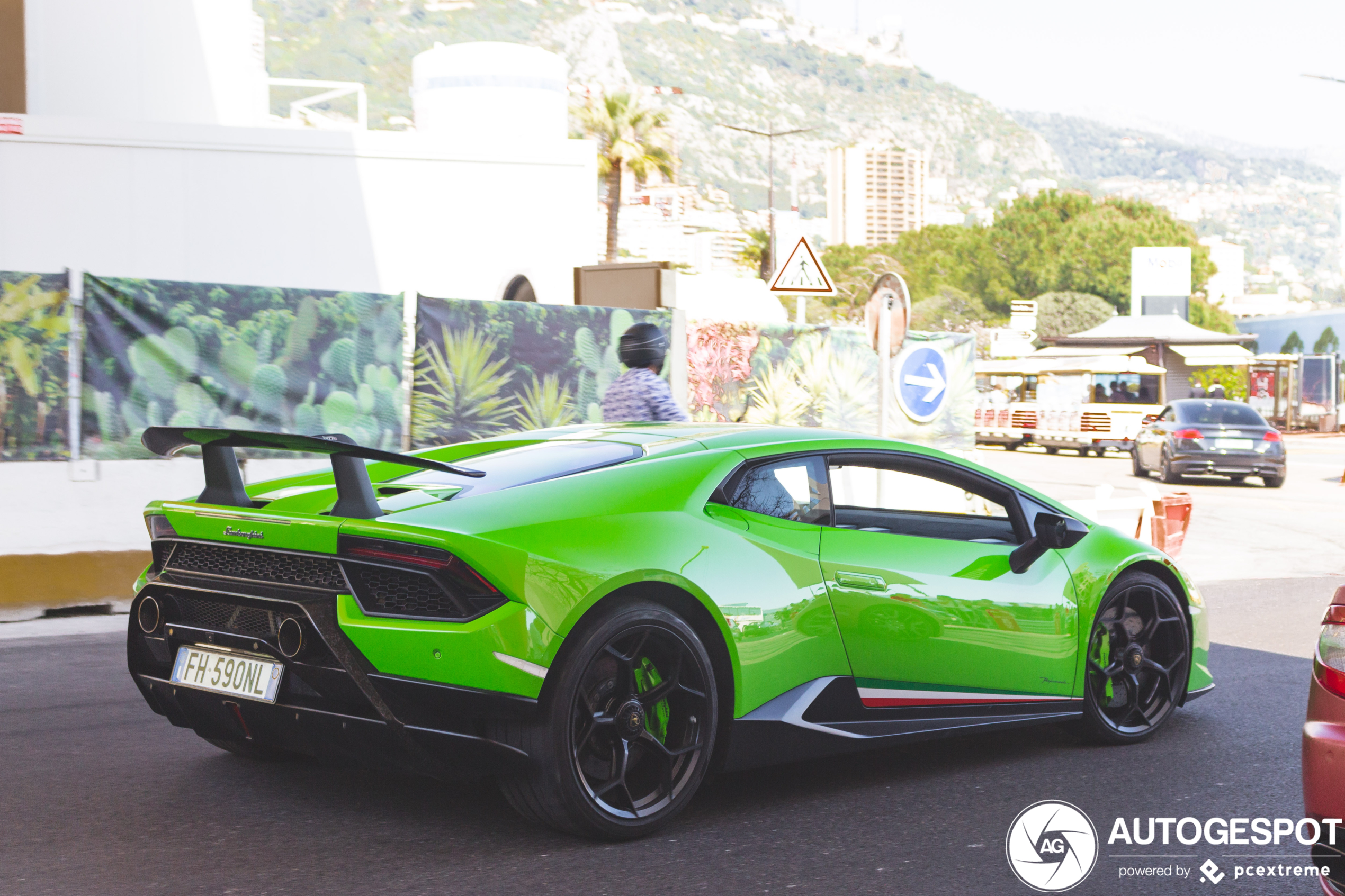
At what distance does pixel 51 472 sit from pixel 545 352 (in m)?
3.75

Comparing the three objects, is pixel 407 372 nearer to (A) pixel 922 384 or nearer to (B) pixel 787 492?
(B) pixel 787 492

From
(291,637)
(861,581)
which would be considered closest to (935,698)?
(861,581)

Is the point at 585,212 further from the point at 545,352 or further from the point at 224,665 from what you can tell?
the point at 224,665

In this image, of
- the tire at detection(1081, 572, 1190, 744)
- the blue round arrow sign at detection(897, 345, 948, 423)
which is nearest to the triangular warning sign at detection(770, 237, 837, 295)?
the blue round arrow sign at detection(897, 345, 948, 423)

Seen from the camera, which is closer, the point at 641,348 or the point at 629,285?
the point at 641,348

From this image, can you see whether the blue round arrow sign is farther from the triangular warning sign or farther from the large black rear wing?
the large black rear wing

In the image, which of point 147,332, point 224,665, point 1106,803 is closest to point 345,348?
point 147,332

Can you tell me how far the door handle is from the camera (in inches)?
176

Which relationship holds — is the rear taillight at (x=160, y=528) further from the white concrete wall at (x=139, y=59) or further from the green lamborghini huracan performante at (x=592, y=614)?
the white concrete wall at (x=139, y=59)

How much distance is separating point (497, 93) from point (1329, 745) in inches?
658

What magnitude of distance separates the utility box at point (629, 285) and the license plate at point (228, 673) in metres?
8.19

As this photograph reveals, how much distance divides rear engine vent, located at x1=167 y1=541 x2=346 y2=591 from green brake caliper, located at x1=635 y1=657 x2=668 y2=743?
36.2 inches

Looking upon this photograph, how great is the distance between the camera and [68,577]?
331 inches

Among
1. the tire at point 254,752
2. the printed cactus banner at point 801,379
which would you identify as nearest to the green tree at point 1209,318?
the printed cactus banner at point 801,379
